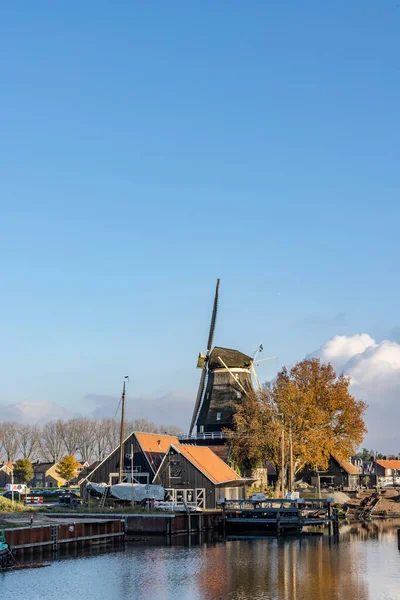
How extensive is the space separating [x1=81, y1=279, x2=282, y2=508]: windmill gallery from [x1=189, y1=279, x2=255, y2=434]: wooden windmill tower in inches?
4.6

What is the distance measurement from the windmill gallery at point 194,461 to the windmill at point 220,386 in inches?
4.7

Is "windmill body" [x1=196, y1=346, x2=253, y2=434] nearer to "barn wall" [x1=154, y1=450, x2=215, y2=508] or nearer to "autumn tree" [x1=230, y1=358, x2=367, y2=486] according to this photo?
"autumn tree" [x1=230, y1=358, x2=367, y2=486]

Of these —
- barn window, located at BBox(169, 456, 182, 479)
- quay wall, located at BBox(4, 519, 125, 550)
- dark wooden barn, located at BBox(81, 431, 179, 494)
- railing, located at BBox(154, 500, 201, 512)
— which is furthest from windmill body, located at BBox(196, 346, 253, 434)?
quay wall, located at BBox(4, 519, 125, 550)

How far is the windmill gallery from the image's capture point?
67938 mm

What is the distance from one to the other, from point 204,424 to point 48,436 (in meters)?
69.0

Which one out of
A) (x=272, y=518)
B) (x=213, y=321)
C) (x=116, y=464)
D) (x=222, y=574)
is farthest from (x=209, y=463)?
(x=222, y=574)

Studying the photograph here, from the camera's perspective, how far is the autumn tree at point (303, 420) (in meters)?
77.9

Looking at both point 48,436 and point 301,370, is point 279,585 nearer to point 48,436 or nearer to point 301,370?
point 301,370

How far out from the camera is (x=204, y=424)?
293ft

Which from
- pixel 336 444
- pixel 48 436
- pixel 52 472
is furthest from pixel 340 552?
pixel 48 436

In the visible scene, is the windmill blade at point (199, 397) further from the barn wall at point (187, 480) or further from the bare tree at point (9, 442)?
the bare tree at point (9, 442)

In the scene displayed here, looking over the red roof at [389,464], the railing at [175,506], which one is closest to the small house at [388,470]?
the red roof at [389,464]

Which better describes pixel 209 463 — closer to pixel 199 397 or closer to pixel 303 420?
pixel 303 420

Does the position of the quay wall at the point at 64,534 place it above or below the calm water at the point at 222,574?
above
